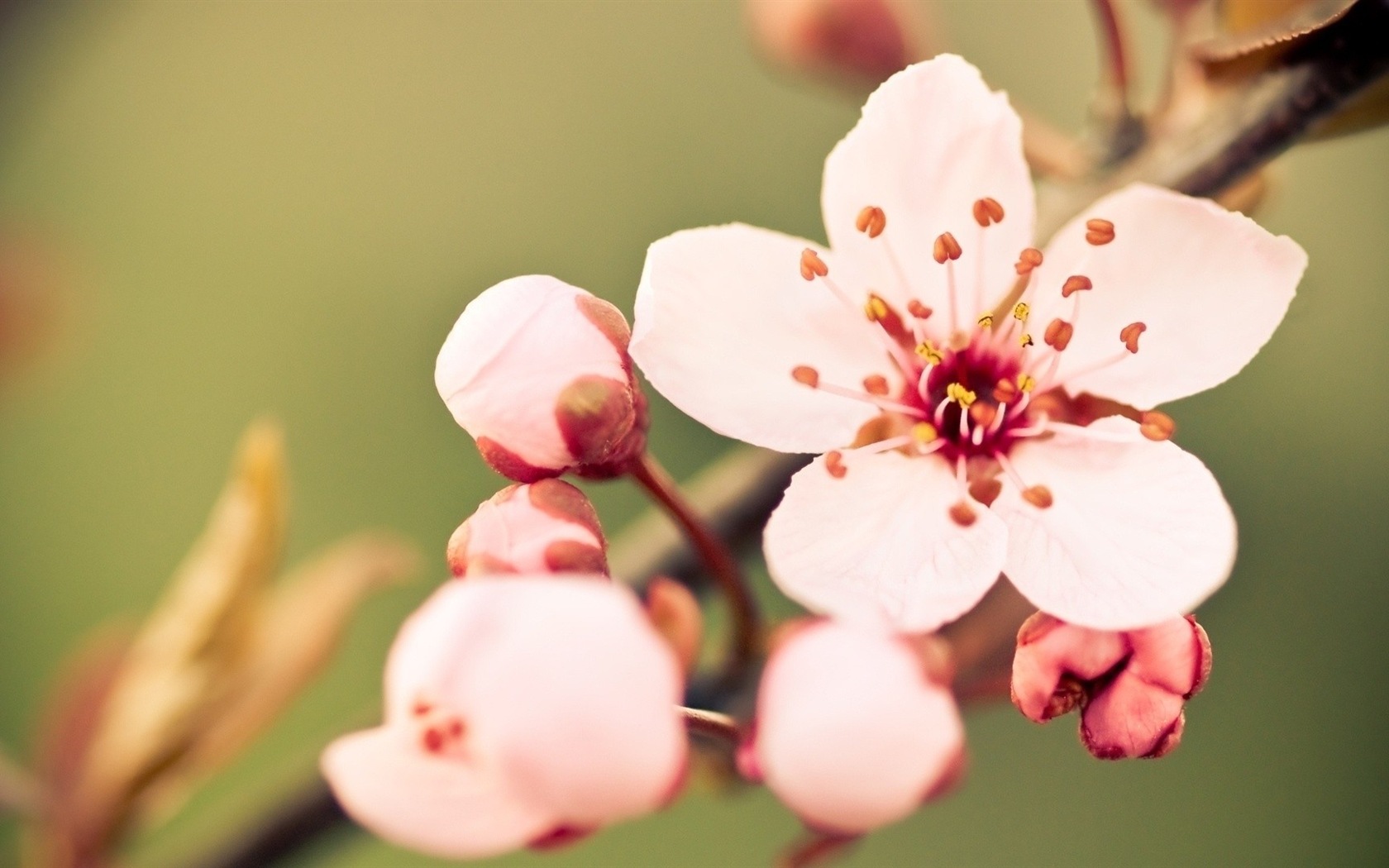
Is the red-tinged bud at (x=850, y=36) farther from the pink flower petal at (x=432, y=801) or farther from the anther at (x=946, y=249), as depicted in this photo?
the pink flower petal at (x=432, y=801)

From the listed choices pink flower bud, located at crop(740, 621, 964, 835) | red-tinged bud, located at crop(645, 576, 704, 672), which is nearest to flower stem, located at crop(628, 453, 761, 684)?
red-tinged bud, located at crop(645, 576, 704, 672)

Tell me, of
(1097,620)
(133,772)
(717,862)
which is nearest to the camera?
(1097,620)

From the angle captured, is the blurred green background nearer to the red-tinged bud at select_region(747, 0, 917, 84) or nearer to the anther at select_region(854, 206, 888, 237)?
the red-tinged bud at select_region(747, 0, 917, 84)

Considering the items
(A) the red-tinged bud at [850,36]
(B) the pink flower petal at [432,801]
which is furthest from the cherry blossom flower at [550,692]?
(A) the red-tinged bud at [850,36]

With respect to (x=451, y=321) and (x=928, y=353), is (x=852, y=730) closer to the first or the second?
(x=928, y=353)

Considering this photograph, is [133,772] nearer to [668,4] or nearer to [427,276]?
[427,276]

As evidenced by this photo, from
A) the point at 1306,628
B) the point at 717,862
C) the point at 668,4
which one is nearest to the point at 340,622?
the point at 717,862
